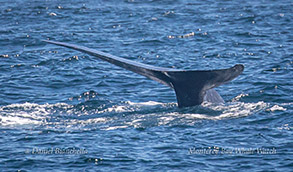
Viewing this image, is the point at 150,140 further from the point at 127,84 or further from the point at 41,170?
the point at 127,84

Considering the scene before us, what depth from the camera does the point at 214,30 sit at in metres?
26.6

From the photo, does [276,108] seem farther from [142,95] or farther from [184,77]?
[142,95]

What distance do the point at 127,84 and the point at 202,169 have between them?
804cm

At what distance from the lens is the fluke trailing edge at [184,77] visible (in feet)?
39.6

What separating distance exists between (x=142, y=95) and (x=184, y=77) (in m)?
4.18

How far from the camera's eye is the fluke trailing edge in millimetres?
12057

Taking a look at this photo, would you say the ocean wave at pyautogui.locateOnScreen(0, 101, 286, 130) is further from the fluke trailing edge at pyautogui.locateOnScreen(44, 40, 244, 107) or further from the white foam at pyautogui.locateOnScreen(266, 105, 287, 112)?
the fluke trailing edge at pyautogui.locateOnScreen(44, 40, 244, 107)

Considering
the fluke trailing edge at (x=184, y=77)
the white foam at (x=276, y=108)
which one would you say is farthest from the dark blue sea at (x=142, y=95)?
the fluke trailing edge at (x=184, y=77)

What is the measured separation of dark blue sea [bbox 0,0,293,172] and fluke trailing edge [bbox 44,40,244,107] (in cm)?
39

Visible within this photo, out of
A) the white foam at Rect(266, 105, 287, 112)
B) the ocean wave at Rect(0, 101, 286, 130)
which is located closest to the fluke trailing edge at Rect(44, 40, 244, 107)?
the ocean wave at Rect(0, 101, 286, 130)

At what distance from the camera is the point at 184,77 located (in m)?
12.5

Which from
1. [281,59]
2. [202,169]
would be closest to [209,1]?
[281,59]

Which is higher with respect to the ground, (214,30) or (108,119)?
(214,30)

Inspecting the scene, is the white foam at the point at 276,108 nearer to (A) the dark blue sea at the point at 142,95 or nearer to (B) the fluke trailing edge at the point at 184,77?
(A) the dark blue sea at the point at 142,95
